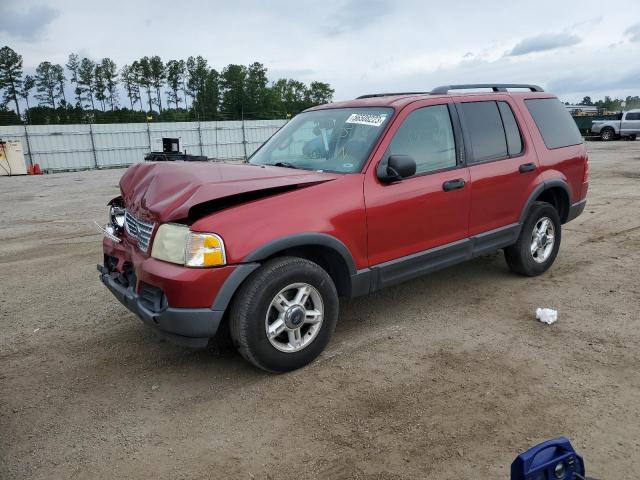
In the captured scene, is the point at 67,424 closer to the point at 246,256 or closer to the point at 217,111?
the point at 246,256

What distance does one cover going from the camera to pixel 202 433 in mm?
3002

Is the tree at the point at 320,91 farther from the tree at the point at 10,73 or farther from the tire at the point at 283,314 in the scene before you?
the tire at the point at 283,314

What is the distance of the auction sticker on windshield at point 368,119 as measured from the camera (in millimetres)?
4148

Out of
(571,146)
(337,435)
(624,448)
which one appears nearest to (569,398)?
(624,448)

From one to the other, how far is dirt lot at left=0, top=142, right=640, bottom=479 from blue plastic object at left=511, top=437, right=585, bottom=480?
3.11 feet

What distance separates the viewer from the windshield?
4.05m

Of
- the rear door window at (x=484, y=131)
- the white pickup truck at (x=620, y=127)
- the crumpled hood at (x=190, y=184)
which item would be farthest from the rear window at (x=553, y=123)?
the white pickup truck at (x=620, y=127)

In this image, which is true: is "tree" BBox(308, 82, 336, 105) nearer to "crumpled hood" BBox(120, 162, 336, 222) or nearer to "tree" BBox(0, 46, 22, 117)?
"tree" BBox(0, 46, 22, 117)

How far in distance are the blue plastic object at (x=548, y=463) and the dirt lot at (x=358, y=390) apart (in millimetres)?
948

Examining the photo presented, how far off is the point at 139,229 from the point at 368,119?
200 cm

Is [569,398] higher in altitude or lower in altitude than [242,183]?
lower

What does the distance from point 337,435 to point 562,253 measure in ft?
15.4

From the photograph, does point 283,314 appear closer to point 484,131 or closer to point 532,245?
point 484,131

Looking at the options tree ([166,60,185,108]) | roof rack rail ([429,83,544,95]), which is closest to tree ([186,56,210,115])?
tree ([166,60,185,108])
